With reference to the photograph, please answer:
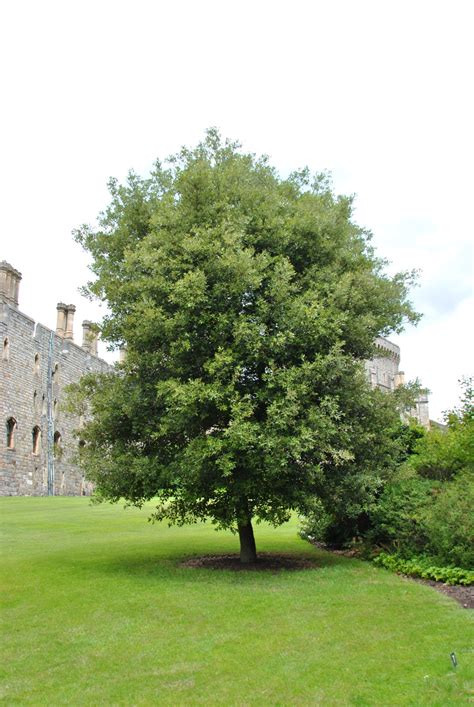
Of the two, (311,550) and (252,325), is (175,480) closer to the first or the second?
(252,325)

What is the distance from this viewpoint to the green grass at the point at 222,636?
628cm

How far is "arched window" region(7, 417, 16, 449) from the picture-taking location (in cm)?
3453

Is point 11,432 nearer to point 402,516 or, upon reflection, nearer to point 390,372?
point 402,516

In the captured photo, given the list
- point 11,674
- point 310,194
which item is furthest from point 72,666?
point 310,194

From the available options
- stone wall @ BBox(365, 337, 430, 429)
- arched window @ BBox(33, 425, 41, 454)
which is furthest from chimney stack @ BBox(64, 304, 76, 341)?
stone wall @ BBox(365, 337, 430, 429)

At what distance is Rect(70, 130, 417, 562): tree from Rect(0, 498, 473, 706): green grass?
1606 mm

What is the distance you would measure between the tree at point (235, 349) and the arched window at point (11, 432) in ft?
74.5

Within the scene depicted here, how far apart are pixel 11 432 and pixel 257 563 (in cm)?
2441

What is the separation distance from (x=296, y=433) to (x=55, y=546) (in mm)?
7726

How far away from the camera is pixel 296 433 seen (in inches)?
443

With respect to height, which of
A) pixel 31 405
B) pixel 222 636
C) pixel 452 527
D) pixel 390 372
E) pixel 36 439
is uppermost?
pixel 390 372

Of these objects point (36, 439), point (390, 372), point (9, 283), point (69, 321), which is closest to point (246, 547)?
point (36, 439)

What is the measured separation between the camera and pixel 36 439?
1480 inches

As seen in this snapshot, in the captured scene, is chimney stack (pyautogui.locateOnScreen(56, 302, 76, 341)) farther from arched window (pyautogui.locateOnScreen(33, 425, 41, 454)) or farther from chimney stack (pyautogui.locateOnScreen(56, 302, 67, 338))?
arched window (pyautogui.locateOnScreen(33, 425, 41, 454))
